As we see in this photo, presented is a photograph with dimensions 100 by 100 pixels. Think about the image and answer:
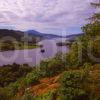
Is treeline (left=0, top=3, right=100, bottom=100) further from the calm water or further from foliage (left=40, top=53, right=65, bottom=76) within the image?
the calm water

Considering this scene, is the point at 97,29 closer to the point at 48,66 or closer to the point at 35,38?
the point at 48,66

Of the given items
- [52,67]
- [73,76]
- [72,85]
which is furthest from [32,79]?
[72,85]

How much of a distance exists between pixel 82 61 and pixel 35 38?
31.1 m

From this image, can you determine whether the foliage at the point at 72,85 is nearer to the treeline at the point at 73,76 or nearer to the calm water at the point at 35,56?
the treeline at the point at 73,76

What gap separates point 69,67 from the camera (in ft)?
69.2

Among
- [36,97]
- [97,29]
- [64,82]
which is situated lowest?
[36,97]

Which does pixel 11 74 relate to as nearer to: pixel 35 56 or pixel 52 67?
pixel 52 67

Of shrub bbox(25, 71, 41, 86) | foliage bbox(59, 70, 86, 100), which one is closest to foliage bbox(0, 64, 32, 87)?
shrub bbox(25, 71, 41, 86)

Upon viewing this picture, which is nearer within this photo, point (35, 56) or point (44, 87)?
point (44, 87)

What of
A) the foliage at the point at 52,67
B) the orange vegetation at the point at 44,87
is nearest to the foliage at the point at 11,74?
the foliage at the point at 52,67

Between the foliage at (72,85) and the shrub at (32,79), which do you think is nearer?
the foliage at (72,85)

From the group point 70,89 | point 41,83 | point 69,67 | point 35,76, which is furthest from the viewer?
point 69,67

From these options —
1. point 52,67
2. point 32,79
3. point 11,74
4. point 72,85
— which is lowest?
point 11,74

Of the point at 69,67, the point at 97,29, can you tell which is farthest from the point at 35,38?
the point at 97,29
